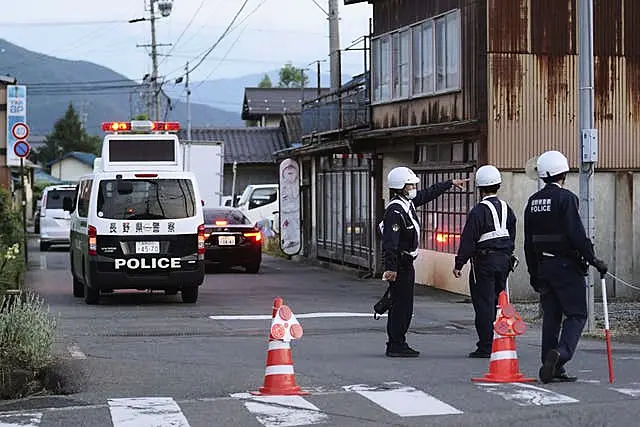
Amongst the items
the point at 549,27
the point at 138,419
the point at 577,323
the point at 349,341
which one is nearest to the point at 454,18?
the point at 549,27

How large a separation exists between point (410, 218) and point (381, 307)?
3.25 ft

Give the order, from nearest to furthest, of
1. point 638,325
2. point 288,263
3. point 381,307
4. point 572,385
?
point 572,385, point 381,307, point 638,325, point 288,263

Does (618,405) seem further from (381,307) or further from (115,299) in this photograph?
(115,299)

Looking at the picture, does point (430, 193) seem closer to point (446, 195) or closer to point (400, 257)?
point (400, 257)

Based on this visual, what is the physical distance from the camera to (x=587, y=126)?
15.5 m

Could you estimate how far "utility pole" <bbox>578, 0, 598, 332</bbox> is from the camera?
15297 mm

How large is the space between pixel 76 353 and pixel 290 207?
19376 millimetres

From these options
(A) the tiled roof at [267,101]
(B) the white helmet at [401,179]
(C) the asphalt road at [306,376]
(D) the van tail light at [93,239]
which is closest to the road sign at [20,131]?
(C) the asphalt road at [306,376]

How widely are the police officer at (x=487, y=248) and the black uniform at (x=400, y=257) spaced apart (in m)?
0.51

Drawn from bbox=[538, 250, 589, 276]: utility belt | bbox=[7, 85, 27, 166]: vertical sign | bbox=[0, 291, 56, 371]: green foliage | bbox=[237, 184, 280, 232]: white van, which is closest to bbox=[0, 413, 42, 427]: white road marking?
bbox=[0, 291, 56, 371]: green foliage

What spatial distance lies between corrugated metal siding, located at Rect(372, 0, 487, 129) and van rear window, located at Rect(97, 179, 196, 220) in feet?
16.7

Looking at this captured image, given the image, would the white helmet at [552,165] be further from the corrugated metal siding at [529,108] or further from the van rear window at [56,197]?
the van rear window at [56,197]

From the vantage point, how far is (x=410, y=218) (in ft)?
40.9

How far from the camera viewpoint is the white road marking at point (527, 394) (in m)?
9.50
